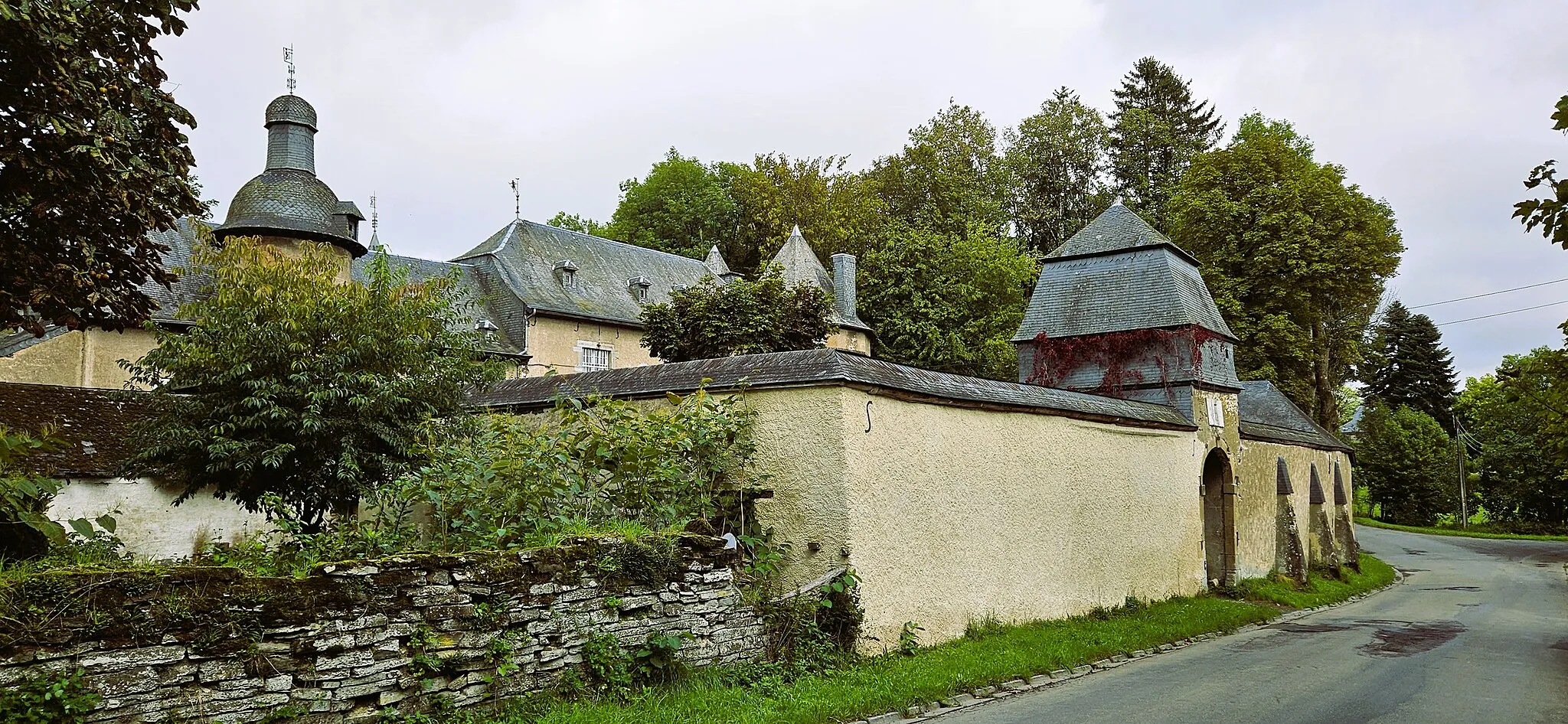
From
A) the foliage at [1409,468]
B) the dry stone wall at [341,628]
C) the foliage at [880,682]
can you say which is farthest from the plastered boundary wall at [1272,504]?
the foliage at [1409,468]

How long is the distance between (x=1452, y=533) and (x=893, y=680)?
46.3 meters

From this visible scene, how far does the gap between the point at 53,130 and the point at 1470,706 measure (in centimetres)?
1191

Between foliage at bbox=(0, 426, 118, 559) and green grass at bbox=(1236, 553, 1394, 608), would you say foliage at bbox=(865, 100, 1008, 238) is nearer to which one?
green grass at bbox=(1236, 553, 1394, 608)

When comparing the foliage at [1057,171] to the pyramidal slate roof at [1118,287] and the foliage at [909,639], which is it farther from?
the foliage at [909,639]

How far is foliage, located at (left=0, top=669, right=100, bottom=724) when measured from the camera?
4543 millimetres

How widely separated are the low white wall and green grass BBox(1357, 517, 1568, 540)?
46579mm

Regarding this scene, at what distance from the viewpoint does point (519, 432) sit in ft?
30.1

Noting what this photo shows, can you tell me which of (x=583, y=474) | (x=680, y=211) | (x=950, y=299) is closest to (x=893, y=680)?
(x=583, y=474)

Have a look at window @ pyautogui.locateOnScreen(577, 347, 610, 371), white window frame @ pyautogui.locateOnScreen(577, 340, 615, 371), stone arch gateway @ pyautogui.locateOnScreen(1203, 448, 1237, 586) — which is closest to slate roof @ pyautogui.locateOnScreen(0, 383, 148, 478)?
white window frame @ pyautogui.locateOnScreen(577, 340, 615, 371)

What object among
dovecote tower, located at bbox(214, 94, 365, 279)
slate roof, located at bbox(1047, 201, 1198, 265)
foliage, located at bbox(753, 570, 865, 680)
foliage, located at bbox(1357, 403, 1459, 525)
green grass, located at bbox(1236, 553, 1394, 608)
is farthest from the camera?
foliage, located at bbox(1357, 403, 1459, 525)

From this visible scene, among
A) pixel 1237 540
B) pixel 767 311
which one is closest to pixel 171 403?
pixel 767 311

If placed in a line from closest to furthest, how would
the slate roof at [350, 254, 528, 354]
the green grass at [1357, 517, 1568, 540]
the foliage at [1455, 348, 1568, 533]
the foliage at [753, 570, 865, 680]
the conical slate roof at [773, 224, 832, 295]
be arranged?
the foliage at [753, 570, 865, 680] < the slate roof at [350, 254, 528, 354] < the conical slate roof at [773, 224, 832, 295] < the green grass at [1357, 517, 1568, 540] < the foliage at [1455, 348, 1568, 533]

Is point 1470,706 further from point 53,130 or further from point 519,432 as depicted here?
point 53,130

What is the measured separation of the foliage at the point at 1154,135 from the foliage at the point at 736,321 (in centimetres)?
2286
